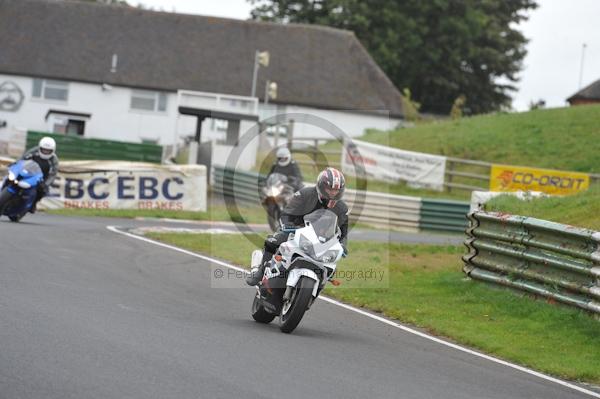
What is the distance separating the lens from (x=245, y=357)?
9.13 meters

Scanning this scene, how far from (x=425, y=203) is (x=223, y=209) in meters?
5.96

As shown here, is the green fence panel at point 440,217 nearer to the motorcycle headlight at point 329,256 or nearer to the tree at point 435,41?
the motorcycle headlight at point 329,256

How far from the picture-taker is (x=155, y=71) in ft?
207

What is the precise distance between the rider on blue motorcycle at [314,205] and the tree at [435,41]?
61507 millimetres

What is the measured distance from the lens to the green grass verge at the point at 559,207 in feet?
57.8

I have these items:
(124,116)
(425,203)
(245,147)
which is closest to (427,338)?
(425,203)

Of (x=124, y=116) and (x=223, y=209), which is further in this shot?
(x=124, y=116)

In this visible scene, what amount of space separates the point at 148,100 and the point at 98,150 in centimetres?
1374

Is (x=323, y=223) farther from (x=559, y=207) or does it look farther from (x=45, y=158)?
(x=45, y=158)

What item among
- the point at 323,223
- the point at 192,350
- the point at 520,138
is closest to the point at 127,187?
the point at 323,223

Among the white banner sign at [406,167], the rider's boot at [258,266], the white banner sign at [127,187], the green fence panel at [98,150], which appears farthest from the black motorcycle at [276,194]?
the green fence panel at [98,150]

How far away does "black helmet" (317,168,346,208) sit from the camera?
36.7 ft

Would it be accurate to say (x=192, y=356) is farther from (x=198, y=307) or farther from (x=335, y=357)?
(x=198, y=307)

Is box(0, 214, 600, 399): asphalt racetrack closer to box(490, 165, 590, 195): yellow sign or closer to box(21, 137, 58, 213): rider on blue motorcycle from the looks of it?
box(21, 137, 58, 213): rider on blue motorcycle
